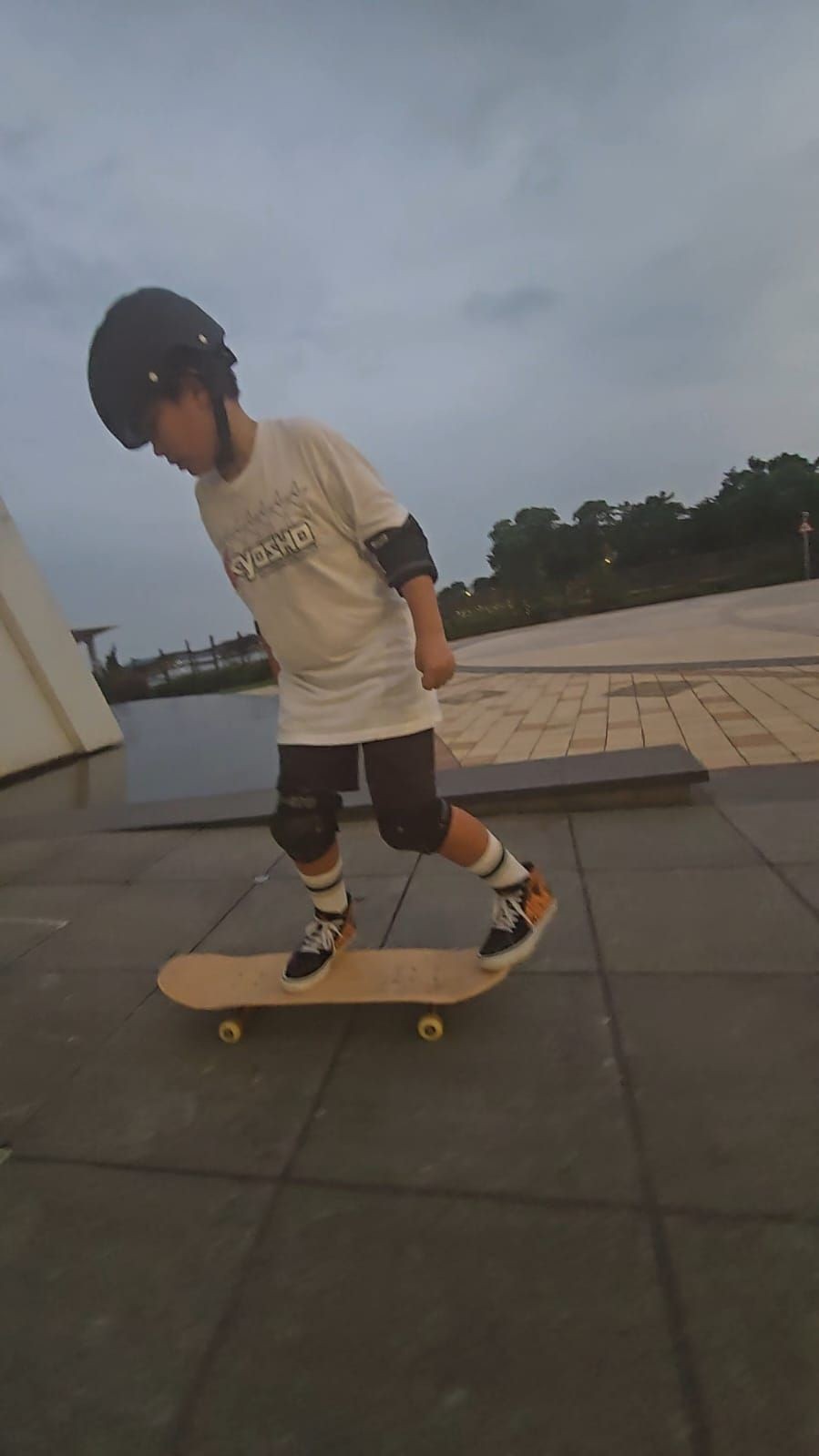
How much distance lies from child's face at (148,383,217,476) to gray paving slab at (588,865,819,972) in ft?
6.03

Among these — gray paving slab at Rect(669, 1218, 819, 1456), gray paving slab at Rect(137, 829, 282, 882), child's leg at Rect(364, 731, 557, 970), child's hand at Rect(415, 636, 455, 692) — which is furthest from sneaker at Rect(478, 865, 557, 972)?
gray paving slab at Rect(137, 829, 282, 882)

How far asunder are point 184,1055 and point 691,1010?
53.2 inches

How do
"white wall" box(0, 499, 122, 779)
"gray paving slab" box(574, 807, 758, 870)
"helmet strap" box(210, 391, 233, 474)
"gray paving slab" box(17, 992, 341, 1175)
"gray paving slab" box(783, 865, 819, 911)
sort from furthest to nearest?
"white wall" box(0, 499, 122, 779)
"gray paving slab" box(574, 807, 758, 870)
"gray paving slab" box(783, 865, 819, 911)
"helmet strap" box(210, 391, 233, 474)
"gray paving slab" box(17, 992, 341, 1175)

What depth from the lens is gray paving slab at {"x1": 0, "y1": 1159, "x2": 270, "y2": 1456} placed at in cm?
106

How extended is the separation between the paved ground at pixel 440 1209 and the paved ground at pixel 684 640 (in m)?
7.51

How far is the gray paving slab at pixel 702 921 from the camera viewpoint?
6.90 ft

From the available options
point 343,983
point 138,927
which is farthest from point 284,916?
point 343,983

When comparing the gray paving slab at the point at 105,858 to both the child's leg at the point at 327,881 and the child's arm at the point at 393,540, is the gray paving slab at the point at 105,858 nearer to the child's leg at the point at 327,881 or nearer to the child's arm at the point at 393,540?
the child's leg at the point at 327,881

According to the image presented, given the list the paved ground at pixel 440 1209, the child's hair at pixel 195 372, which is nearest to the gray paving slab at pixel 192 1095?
the paved ground at pixel 440 1209

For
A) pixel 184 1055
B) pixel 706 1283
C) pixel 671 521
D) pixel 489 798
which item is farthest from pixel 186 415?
pixel 671 521

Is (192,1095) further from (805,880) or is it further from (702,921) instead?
(805,880)

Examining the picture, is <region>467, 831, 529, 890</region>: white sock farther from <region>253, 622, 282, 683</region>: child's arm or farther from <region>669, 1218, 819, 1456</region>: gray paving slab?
<region>669, 1218, 819, 1456</region>: gray paving slab

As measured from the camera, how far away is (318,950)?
6.97 feet

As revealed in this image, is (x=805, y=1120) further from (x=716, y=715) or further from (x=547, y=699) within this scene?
(x=547, y=699)
